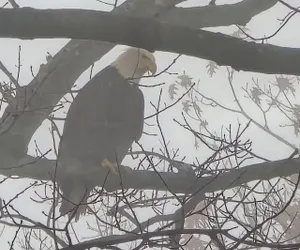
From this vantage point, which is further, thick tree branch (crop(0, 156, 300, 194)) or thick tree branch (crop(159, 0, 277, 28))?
thick tree branch (crop(159, 0, 277, 28))

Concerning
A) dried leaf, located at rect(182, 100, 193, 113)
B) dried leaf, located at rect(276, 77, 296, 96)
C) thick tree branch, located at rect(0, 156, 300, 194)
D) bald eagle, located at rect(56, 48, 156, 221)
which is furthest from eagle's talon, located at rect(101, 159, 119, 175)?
dried leaf, located at rect(276, 77, 296, 96)

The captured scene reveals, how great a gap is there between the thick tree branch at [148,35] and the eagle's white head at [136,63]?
0.82 m

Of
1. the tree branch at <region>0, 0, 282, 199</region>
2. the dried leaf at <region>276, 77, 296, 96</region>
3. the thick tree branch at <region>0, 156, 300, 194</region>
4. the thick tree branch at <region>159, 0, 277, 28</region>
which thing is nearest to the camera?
the thick tree branch at <region>0, 156, 300, 194</region>

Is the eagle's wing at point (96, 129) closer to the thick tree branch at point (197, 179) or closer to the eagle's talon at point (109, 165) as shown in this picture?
the eagle's talon at point (109, 165)

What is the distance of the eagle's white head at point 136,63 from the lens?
1669mm

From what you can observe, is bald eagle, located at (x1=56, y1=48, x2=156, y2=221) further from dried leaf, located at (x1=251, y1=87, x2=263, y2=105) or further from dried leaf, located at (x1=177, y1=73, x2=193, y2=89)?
dried leaf, located at (x1=251, y1=87, x2=263, y2=105)

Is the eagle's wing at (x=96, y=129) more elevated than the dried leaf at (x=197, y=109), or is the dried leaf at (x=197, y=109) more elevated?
the dried leaf at (x=197, y=109)

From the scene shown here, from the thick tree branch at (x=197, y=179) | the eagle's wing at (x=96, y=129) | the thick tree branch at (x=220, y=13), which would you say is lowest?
the thick tree branch at (x=197, y=179)

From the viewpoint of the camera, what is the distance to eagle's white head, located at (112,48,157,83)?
5.48ft

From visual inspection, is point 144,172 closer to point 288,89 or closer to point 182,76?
point 182,76

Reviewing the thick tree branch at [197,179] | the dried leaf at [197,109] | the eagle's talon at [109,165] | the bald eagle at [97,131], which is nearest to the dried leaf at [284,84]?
the dried leaf at [197,109]

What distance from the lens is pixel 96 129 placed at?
1.41 meters

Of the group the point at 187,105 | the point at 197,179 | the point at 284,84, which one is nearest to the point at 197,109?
the point at 187,105

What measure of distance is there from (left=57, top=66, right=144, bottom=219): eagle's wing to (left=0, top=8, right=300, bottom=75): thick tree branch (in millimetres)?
535
